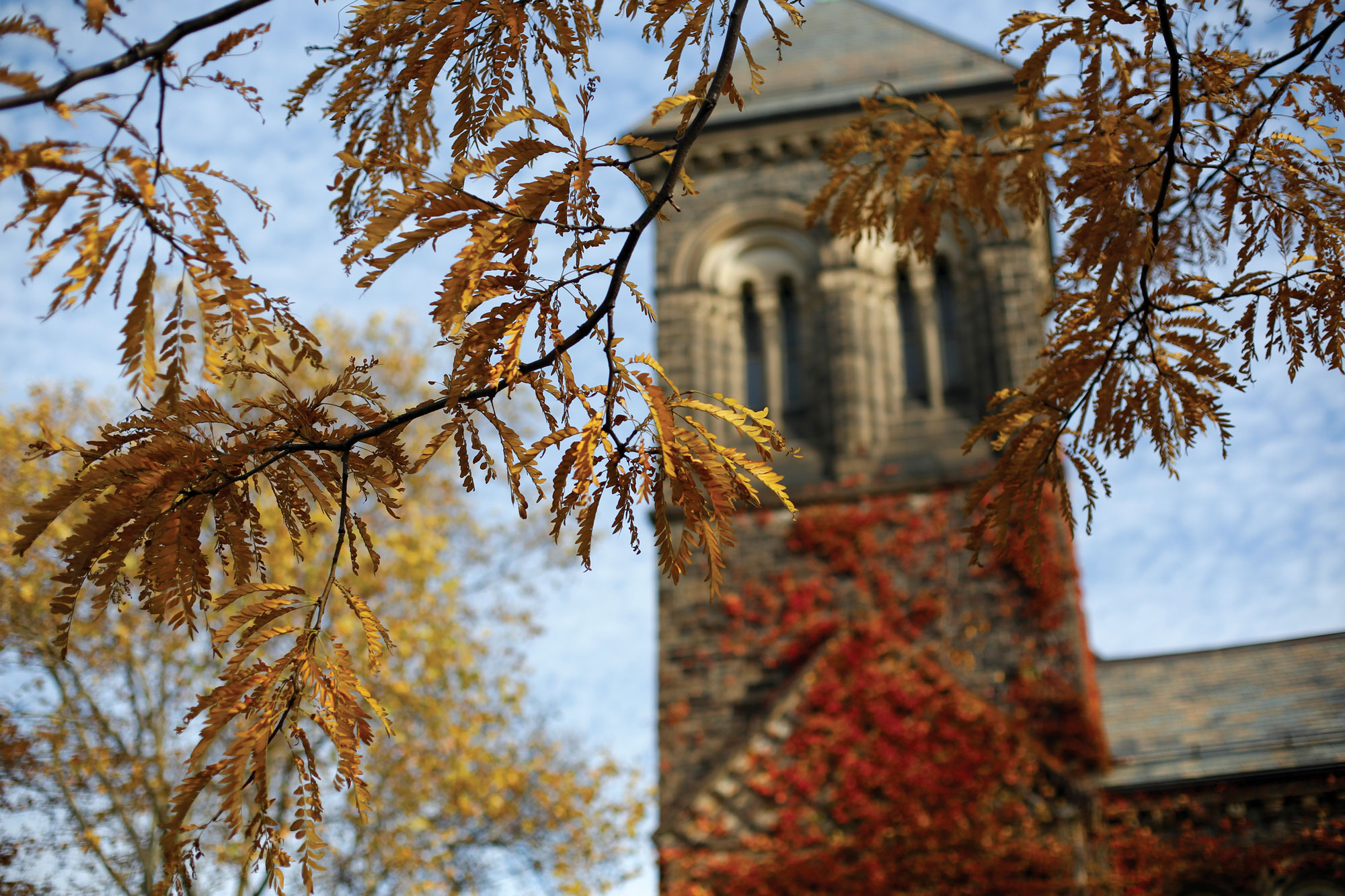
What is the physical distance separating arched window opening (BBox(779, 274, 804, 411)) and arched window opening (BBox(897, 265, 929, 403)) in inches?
54.6

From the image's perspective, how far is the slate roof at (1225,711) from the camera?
14055 millimetres

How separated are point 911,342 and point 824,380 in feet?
→ 4.56

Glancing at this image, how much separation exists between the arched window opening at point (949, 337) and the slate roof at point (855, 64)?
8.19ft

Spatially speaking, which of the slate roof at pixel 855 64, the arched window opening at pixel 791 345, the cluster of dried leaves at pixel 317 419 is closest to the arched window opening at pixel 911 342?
the arched window opening at pixel 791 345

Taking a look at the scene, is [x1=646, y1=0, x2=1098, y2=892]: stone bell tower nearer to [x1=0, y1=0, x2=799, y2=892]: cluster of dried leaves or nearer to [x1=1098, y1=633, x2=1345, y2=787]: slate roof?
[x1=1098, y1=633, x2=1345, y2=787]: slate roof

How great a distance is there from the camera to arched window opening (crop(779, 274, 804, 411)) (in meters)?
18.2

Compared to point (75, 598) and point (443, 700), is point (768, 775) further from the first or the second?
point (75, 598)

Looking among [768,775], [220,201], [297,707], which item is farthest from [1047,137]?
[768,775]

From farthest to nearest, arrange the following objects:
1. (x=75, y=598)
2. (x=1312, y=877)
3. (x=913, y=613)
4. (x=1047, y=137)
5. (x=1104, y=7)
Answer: (x=913, y=613) < (x=1312, y=877) < (x=1047, y=137) < (x=1104, y=7) < (x=75, y=598)

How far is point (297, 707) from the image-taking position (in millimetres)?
3107

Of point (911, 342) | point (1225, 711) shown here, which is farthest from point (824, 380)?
point (1225, 711)

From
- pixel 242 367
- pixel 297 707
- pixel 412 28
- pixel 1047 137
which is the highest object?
pixel 1047 137

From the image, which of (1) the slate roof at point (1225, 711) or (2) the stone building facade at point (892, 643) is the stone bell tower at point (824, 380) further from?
(1) the slate roof at point (1225, 711)

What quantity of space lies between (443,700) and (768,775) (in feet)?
13.4
